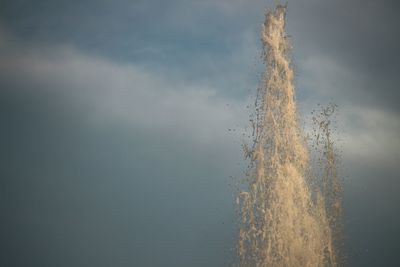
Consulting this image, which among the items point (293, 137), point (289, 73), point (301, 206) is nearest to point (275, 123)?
point (293, 137)

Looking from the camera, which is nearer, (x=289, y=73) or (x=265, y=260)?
(x=265, y=260)

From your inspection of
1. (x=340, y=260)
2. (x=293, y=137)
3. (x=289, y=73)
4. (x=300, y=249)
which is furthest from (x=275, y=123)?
(x=340, y=260)

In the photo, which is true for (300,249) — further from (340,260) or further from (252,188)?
(340,260)

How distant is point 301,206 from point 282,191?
1.84 meters

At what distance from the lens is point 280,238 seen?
1163 inches

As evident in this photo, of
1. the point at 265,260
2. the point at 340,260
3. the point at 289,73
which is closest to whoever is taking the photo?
the point at 265,260

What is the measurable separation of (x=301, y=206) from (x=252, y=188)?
11.3ft

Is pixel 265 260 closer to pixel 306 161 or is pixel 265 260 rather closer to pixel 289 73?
pixel 306 161

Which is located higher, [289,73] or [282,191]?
[289,73]

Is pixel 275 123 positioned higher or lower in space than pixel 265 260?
higher

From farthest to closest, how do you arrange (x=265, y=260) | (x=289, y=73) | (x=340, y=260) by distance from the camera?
(x=340, y=260), (x=289, y=73), (x=265, y=260)

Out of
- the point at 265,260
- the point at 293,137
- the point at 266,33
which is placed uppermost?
the point at 266,33

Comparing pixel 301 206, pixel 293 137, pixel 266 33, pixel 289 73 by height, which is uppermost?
pixel 266 33

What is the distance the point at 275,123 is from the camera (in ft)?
101
